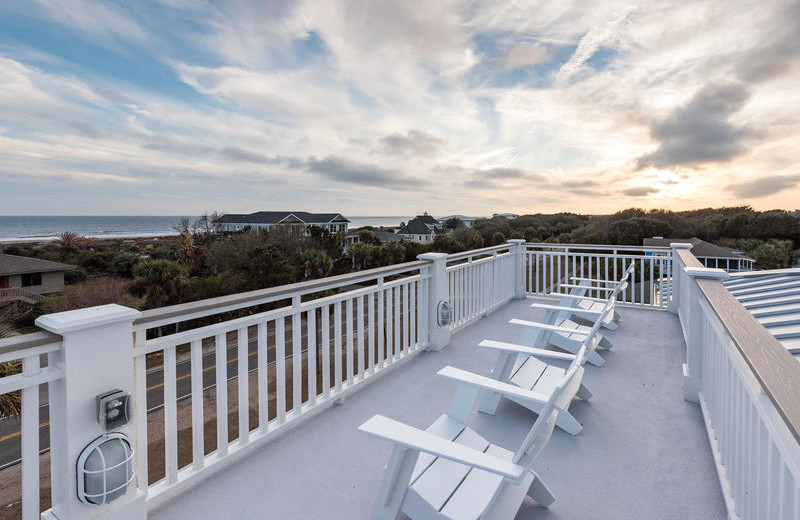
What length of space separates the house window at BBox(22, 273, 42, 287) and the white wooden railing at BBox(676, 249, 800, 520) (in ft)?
111

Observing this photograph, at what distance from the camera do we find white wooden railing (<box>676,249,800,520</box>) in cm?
90

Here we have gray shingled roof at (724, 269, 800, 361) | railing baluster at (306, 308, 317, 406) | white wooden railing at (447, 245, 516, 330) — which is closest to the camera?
gray shingled roof at (724, 269, 800, 361)

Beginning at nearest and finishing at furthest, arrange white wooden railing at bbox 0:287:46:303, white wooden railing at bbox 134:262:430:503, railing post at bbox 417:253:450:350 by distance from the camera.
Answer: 1. white wooden railing at bbox 134:262:430:503
2. railing post at bbox 417:253:450:350
3. white wooden railing at bbox 0:287:46:303

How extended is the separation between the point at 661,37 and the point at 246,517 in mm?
8440

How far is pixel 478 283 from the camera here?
5.41 m

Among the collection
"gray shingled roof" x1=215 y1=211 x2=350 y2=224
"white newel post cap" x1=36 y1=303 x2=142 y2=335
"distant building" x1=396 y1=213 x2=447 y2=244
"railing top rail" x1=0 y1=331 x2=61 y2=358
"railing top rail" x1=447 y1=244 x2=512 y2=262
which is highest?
"gray shingled roof" x1=215 y1=211 x2=350 y2=224

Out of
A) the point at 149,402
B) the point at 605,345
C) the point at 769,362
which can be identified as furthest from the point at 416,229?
the point at 769,362

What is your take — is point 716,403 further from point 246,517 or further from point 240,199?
point 240,199

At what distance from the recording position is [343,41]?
8.87 m

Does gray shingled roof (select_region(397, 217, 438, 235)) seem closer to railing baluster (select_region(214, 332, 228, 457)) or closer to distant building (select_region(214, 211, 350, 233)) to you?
distant building (select_region(214, 211, 350, 233))

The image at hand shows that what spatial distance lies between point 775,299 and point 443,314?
2828 mm

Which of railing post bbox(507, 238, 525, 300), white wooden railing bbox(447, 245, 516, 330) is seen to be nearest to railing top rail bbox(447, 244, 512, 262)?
white wooden railing bbox(447, 245, 516, 330)

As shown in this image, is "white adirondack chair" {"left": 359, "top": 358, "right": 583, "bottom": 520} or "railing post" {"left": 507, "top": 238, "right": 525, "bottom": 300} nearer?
"white adirondack chair" {"left": 359, "top": 358, "right": 583, "bottom": 520}

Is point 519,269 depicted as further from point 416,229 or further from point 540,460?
point 416,229
